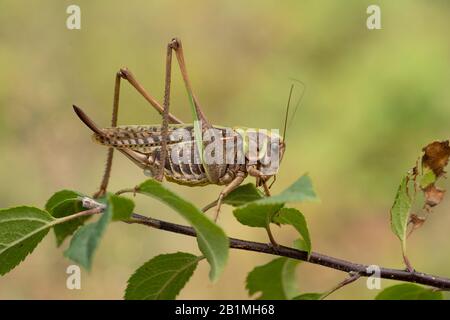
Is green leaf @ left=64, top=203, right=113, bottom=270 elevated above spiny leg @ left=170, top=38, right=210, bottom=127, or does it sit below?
below

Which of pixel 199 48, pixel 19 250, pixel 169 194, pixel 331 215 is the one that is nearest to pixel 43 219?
pixel 19 250

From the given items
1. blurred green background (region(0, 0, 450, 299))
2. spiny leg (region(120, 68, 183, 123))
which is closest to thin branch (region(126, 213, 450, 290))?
spiny leg (region(120, 68, 183, 123))

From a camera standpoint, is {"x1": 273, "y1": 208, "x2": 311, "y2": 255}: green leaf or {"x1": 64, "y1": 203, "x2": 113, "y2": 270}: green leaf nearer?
{"x1": 64, "y1": 203, "x2": 113, "y2": 270}: green leaf

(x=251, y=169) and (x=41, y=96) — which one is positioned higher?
(x=41, y=96)

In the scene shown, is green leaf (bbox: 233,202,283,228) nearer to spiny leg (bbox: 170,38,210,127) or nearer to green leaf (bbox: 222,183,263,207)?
green leaf (bbox: 222,183,263,207)

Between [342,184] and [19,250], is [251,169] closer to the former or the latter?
[19,250]

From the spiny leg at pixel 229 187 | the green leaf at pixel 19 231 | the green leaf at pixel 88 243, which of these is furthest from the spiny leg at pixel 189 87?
the green leaf at pixel 88 243
